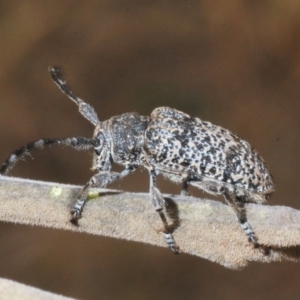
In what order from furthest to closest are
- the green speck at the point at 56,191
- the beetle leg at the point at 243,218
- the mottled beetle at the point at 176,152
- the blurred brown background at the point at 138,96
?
the blurred brown background at the point at 138,96, the mottled beetle at the point at 176,152, the green speck at the point at 56,191, the beetle leg at the point at 243,218

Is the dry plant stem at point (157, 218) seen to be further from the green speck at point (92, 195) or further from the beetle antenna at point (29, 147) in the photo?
the beetle antenna at point (29, 147)

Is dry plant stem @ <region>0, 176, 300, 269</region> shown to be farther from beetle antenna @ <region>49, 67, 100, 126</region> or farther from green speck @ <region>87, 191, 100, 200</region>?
beetle antenna @ <region>49, 67, 100, 126</region>

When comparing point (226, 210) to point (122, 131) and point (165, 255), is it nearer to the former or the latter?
point (122, 131)

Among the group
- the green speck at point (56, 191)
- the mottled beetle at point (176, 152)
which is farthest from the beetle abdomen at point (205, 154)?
the green speck at point (56, 191)

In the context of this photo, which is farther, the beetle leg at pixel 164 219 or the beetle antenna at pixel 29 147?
the beetle antenna at pixel 29 147

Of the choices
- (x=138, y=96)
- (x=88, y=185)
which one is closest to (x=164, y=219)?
(x=88, y=185)

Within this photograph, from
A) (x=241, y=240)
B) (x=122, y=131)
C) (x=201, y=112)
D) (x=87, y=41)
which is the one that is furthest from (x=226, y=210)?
(x=87, y=41)

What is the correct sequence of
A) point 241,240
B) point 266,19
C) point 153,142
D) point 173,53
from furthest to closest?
1. point 173,53
2. point 266,19
3. point 153,142
4. point 241,240
